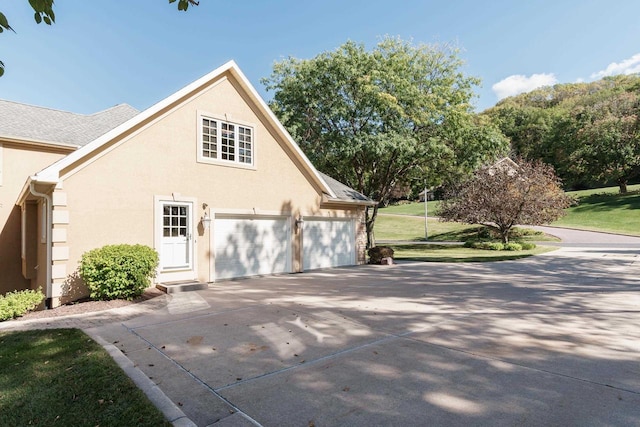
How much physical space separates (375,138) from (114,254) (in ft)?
41.1

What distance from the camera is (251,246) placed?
1213 cm

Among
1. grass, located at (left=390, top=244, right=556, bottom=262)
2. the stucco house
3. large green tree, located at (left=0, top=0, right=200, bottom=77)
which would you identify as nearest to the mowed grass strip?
A: grass, located at (left=390, top=244, right=556, bottom=262)

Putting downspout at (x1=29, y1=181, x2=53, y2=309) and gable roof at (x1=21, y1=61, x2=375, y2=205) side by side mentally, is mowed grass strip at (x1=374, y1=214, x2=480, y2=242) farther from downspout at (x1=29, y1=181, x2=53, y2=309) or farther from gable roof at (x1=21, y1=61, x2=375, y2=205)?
downspout at (x1=29, y1=181, x2=53, y2=309)

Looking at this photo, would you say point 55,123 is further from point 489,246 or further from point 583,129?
point 583,129

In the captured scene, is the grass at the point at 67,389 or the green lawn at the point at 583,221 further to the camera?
the green lawn at the point at 583,221

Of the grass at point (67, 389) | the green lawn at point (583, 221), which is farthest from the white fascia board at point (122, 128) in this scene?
the green lawn at point (583, 221)

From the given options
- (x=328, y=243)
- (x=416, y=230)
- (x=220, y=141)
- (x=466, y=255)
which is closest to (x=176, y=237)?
(x=220, y=141)

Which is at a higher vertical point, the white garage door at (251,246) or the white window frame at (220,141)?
the white window frame at (220,141)

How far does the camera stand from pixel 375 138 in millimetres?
17188

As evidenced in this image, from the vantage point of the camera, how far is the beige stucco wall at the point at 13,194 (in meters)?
11.8

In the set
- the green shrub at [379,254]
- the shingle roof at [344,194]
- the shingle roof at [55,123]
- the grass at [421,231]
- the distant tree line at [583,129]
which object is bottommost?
the green shrub at [379,254]

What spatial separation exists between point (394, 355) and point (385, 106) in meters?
14.7

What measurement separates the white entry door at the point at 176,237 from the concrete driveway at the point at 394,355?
1.58 metres

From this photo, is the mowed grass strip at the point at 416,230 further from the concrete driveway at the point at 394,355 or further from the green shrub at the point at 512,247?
the concrete driveway at the point at 394,355
